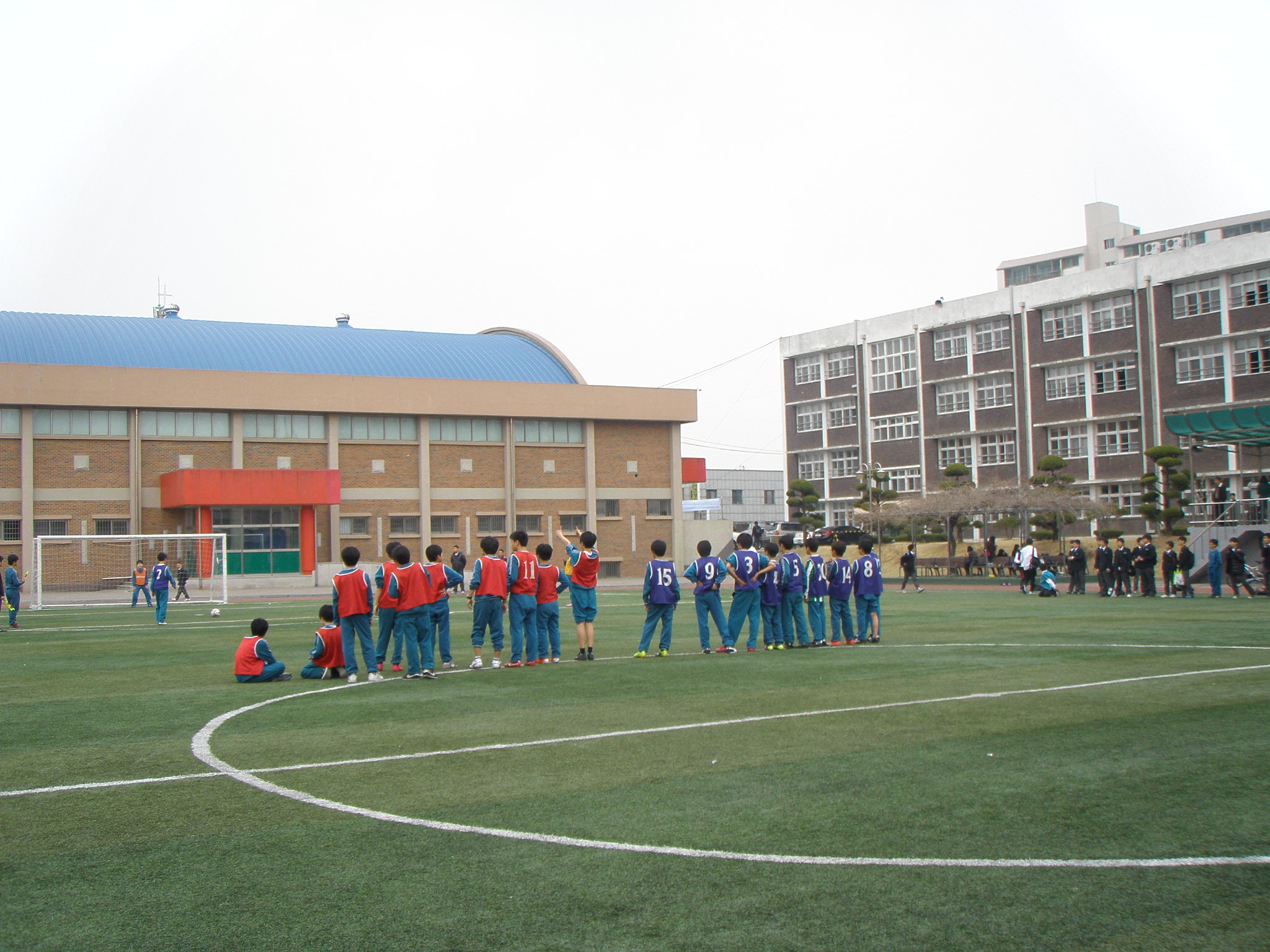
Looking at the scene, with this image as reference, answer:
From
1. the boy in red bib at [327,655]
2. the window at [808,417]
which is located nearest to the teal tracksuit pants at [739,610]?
the boy in red bib at [327,655]

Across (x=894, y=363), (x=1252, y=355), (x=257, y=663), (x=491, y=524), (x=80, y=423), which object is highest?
(x=894, y=363)

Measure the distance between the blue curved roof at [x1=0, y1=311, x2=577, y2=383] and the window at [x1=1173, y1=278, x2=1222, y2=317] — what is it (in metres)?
32.6

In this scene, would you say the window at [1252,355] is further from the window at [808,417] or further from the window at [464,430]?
the window at [464,430]

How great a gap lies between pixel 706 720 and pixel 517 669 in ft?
17.2

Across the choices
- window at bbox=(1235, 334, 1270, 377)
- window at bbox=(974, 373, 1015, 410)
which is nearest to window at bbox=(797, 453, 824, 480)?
window at bbox=(974, 373, 1015, 410)

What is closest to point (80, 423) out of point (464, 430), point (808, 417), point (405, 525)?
point (405, 525)

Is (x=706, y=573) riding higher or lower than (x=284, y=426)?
lower

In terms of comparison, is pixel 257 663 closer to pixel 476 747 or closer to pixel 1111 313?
pixel 476 747

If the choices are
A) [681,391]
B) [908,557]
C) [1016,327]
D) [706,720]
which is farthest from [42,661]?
[1016,327]

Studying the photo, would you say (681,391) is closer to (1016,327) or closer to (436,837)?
(1016,327)

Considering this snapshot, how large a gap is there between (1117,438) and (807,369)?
81.9ft

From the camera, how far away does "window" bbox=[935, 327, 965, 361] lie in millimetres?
68500

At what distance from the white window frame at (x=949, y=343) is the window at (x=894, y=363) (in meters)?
1.69

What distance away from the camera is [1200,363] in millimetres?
56188
